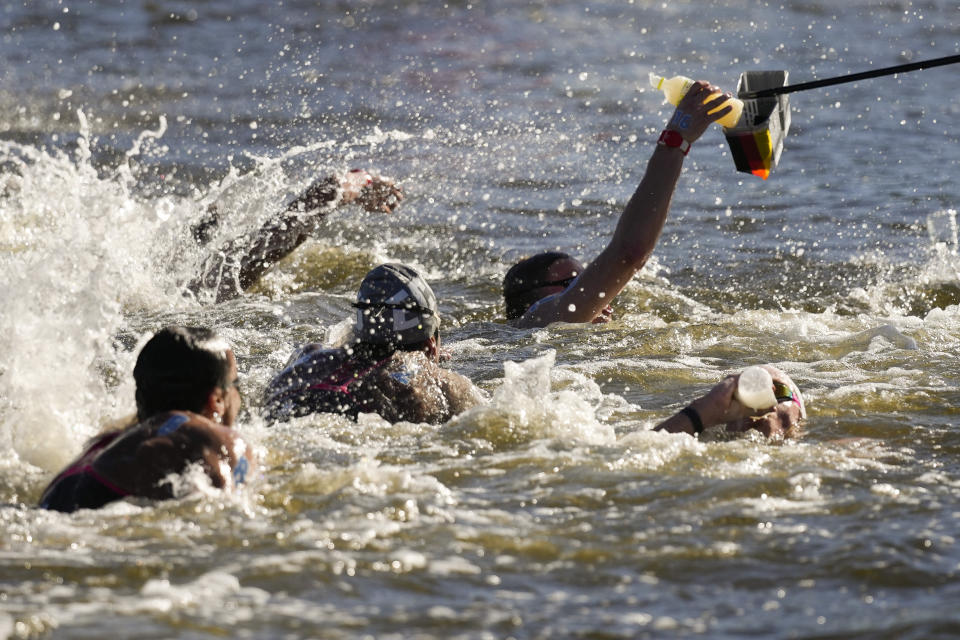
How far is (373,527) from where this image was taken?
15.1 feet

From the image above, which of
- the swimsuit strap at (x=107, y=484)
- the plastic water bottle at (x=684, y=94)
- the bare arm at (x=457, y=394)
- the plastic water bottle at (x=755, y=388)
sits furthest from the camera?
the plastic water bottle at (x=684, y=94)

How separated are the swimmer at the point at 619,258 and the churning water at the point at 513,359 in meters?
0.24

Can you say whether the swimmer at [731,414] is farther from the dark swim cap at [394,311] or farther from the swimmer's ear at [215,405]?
the swimmer's ear at [215,405]

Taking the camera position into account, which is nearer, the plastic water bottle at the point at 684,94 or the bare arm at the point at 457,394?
the bare arm at the point at 457,394

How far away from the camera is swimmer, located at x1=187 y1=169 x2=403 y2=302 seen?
835 centimetres

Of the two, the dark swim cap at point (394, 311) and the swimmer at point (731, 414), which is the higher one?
the dark swim cap at point (394, 311)

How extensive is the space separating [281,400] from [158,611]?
2.11 meters

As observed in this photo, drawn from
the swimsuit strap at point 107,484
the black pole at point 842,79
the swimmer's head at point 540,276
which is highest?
the black pole at point 842,79

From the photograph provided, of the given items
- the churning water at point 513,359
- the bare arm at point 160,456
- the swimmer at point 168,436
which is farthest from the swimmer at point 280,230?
the bare arm at point 160,456

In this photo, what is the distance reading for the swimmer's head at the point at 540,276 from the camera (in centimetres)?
819

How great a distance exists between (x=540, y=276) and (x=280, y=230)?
1.76 metres

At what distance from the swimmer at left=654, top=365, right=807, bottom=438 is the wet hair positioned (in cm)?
193

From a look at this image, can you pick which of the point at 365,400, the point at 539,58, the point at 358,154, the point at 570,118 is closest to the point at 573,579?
the point at 365,400

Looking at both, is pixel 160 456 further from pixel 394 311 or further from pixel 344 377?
pixel 394 311
